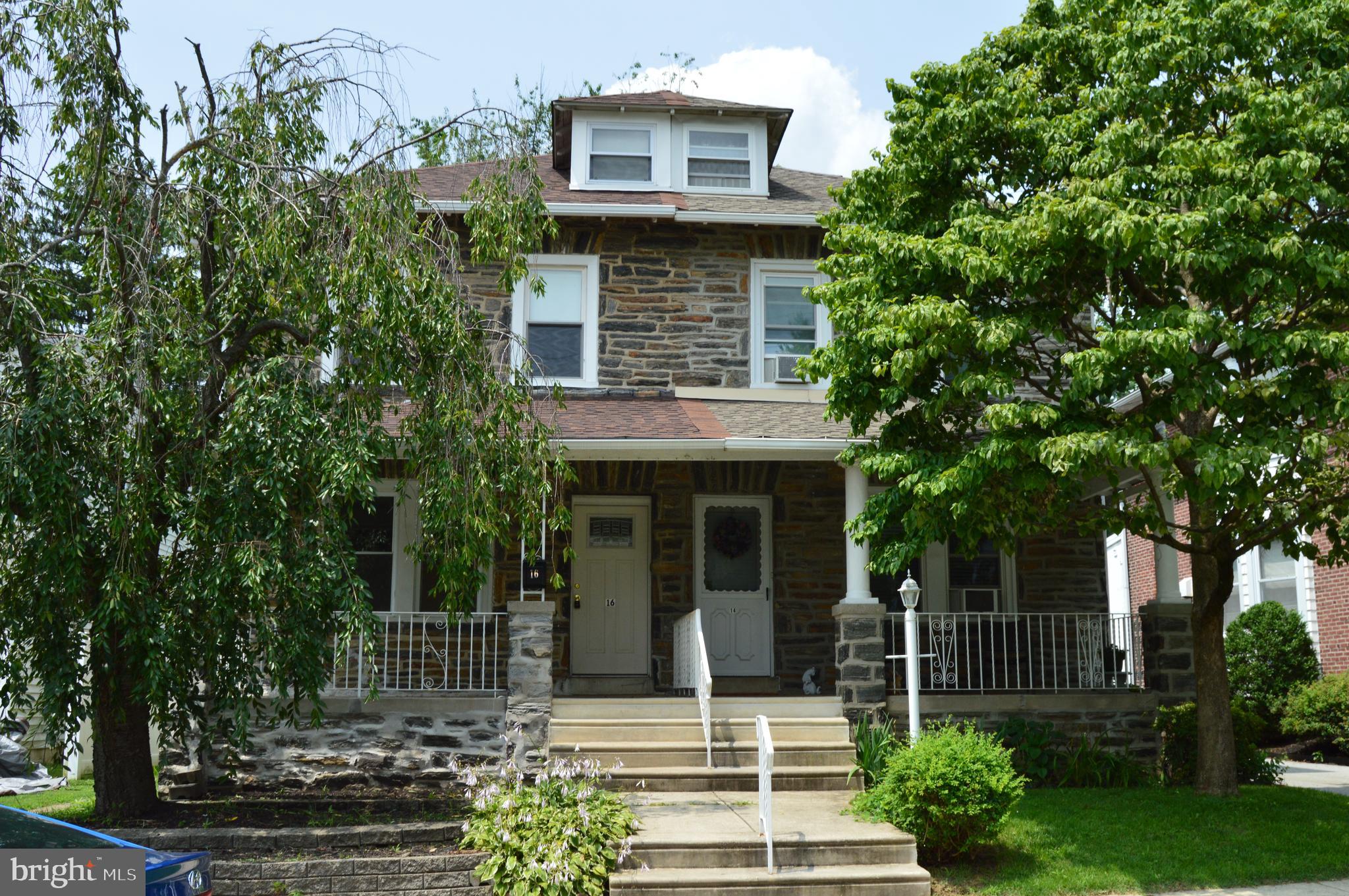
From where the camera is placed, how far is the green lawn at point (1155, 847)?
754 centimetres

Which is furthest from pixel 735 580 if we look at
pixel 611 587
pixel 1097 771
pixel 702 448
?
pixel 1097 771

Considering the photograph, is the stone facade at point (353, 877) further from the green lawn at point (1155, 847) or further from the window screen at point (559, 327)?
the window screen at point (559, 327)

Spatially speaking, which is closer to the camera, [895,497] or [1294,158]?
[1294,158]

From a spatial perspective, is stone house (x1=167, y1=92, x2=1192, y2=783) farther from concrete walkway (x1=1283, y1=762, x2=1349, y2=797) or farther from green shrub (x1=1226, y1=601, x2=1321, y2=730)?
green shrub (x1=1226, y1=601, x2=1321, y2=730)

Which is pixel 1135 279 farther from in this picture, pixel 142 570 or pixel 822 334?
pixel 142 570

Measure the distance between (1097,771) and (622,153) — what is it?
8.82 metres

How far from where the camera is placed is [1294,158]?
24.5 feet

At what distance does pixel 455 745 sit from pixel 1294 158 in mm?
8151

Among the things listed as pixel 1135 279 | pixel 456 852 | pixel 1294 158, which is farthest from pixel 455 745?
pixel 1294 158

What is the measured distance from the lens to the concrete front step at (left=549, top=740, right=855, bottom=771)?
9.67m

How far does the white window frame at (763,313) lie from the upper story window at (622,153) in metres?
1.99

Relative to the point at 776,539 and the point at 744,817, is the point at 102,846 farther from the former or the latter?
the point at 776,539

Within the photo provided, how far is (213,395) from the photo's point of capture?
27.0 ft

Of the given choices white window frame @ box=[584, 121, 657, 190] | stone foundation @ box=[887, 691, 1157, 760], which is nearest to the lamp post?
stone foundation @ box=[887, 691, 1157, 760]
